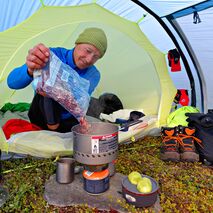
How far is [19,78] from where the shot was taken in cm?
140

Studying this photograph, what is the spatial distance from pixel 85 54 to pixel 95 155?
2.27 ft

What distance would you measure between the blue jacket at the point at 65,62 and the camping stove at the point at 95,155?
1.35 ft

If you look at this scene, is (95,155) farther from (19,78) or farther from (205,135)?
Answer: (205,135)

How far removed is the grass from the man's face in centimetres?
62

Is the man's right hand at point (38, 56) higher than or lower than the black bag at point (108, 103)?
higher

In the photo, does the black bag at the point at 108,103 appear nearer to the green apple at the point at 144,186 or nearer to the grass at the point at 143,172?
the grass at the point at 143,172

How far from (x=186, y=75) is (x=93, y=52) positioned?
121 cm

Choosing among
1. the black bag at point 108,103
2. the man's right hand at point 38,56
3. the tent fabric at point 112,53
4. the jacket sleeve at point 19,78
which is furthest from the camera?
the black bag at point 108,103

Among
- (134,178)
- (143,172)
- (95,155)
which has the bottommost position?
(143,172)

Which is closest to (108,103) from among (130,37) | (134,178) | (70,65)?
(130,37)

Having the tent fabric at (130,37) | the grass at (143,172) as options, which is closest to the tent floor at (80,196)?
the grass at (143,172)

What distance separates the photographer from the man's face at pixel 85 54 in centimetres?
160

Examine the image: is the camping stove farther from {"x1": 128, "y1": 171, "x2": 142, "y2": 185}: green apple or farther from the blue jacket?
the blue jacket

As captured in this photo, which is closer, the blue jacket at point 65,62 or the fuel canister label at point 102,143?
the fuel canister label at point 102,143
